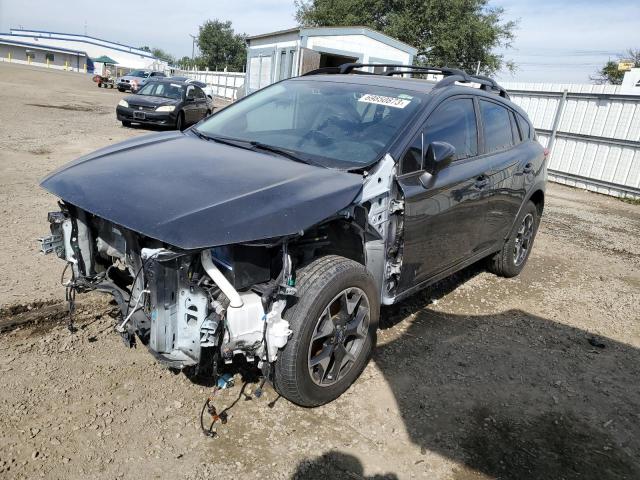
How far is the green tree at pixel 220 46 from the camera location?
242 ft

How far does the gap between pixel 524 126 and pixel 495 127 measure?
92 centimetres

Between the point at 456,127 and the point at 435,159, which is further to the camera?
the point at 456,127

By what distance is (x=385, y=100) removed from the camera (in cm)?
356

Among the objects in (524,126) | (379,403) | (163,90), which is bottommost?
(379,403)

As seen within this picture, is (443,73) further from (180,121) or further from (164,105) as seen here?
(180,121)

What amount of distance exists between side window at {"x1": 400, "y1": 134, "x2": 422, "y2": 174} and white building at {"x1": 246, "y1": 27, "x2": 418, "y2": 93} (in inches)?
565

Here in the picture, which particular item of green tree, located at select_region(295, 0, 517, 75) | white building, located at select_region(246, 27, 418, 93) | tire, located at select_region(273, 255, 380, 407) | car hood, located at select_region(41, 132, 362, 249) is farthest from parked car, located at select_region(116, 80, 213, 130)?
green tree, located at select_region(295, 0, 517, 75)

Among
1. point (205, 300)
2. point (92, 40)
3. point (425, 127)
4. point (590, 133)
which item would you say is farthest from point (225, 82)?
point (92, 40)

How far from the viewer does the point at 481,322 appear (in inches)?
172

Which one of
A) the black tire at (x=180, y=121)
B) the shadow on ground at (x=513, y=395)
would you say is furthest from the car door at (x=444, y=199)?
the black tire at (x=180, y=121)

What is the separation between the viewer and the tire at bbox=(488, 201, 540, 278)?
5.08 meters

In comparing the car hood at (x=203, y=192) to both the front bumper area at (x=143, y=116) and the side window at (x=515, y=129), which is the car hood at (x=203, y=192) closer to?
the side window at (x=515, y=129)

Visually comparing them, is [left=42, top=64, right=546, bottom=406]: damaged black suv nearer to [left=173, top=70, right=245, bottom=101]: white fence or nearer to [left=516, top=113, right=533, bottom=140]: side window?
[left=516, top=113, right=533, bottom=140]: side window

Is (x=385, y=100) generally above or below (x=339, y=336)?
above
